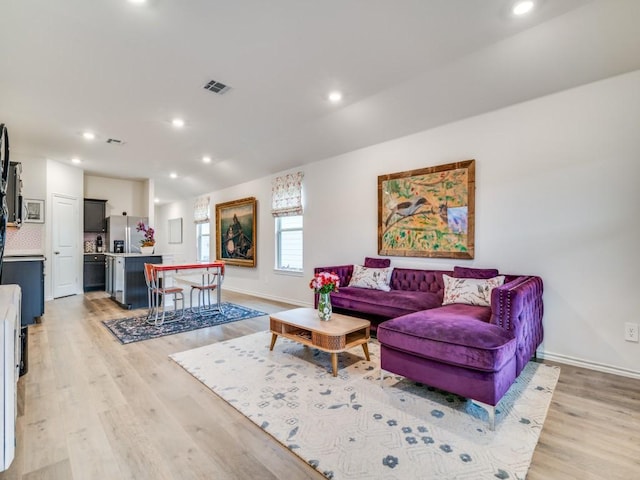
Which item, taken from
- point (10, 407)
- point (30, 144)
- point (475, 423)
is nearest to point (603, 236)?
point (475, 423)

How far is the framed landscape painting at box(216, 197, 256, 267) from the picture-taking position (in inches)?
266

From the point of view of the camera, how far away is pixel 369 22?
2.34 metres

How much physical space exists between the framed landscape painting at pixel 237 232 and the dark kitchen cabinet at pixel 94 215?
9.02 feet

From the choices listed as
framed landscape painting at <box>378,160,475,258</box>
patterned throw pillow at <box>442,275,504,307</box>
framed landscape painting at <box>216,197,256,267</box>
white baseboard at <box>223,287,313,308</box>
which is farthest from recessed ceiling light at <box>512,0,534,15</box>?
framed landscape painting at <box>216,197,256,267</box>

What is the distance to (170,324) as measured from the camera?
173 inches

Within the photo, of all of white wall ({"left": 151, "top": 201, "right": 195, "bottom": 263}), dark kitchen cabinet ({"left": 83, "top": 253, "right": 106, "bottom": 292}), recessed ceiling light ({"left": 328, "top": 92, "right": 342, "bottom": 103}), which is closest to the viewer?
recessed ceiling light ({"left": 328, "top": 92, "right": 342, "bottom": 103})

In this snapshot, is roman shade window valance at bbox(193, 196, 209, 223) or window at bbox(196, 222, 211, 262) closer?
roman shade window valance at bbox(193, 196, 209, 223)

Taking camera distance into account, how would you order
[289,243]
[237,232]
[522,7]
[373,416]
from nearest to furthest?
[373,416], [522,7], [289,243], [237,232]

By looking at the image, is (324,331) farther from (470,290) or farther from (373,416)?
(470,290)

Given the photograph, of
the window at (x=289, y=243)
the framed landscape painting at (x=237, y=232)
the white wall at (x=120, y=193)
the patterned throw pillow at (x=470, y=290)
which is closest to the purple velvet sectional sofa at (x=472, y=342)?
the patterned throw pillow at (x=470, y=290)

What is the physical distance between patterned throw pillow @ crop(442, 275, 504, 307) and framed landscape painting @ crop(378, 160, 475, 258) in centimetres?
49

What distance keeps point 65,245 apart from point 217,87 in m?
5.68

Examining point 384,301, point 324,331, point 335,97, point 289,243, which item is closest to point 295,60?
point 335,97

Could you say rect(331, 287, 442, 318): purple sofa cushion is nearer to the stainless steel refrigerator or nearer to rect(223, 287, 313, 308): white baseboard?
rect(223, 287, 313, 308): white baseboard
